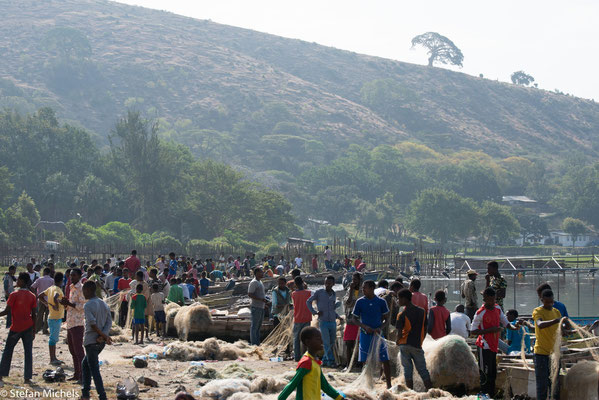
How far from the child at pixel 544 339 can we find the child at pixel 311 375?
362cm

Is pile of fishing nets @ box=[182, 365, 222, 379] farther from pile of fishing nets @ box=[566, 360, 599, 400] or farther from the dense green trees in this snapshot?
the dense green trees

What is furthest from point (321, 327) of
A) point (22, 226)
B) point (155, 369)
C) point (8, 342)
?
point (22, 226)

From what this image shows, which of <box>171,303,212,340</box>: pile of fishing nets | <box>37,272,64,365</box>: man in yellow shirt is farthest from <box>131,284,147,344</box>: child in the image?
<box>37,272,64,365</box>: man in yellow shirt

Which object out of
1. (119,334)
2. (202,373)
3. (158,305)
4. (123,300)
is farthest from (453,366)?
(123,300)

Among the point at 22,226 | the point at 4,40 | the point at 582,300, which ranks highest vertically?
the point at 4,40

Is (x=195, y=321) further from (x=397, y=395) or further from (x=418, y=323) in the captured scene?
(x=418, y=323)

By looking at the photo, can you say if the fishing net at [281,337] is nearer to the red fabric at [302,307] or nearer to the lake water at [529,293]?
the red fabric at [302,307]

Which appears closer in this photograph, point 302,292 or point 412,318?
point 412,318

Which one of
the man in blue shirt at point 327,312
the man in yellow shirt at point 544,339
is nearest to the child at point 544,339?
the man in yellow shirt at point 544,339

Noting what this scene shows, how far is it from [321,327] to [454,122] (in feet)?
590

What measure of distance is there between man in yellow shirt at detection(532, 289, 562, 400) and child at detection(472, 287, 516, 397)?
884 millimetres

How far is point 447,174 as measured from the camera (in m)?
126

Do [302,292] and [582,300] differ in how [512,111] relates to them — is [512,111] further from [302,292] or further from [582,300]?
[302,292]

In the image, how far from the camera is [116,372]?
12.5 meters
